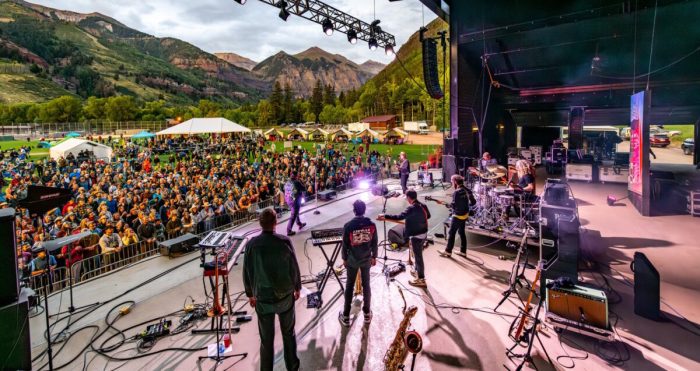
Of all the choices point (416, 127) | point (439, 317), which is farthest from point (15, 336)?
point (416, 127)

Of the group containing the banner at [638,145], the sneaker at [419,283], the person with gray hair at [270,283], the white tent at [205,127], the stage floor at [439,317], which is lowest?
the stage floor at [439,317]

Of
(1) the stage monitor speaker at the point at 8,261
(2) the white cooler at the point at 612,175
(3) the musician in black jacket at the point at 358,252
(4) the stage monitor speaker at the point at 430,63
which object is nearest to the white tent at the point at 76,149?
(4) the stage monitor speaker at the point at 430,63

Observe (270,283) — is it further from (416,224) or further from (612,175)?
(612,175)

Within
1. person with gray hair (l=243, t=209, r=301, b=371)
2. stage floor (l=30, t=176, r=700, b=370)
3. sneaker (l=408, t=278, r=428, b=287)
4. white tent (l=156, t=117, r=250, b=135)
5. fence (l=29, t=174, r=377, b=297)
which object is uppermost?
white tent (l=156, t=117, r=250, b=135)

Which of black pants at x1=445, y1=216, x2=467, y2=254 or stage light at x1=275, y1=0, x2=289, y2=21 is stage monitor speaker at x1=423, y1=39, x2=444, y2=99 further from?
black pants at x1=445, y1=216, x2=467, y2=254

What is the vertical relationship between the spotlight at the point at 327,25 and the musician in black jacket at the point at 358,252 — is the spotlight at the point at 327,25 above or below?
above

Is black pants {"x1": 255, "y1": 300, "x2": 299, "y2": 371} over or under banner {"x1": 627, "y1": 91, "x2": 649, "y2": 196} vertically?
under

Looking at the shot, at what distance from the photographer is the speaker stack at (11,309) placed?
3480 millimetres

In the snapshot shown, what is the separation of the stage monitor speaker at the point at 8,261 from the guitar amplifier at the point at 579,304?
6515mm

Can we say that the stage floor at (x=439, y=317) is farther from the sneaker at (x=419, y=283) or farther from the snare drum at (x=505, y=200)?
the snare drum at (x=505, y=200)

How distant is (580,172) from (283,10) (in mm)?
16081

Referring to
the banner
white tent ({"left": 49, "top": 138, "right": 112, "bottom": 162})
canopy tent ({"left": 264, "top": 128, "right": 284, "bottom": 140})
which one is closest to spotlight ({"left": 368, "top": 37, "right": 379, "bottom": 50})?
the banner

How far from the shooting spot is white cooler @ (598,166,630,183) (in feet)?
54.4

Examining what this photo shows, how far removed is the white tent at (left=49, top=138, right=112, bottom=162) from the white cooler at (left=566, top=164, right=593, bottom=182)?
29.2m
